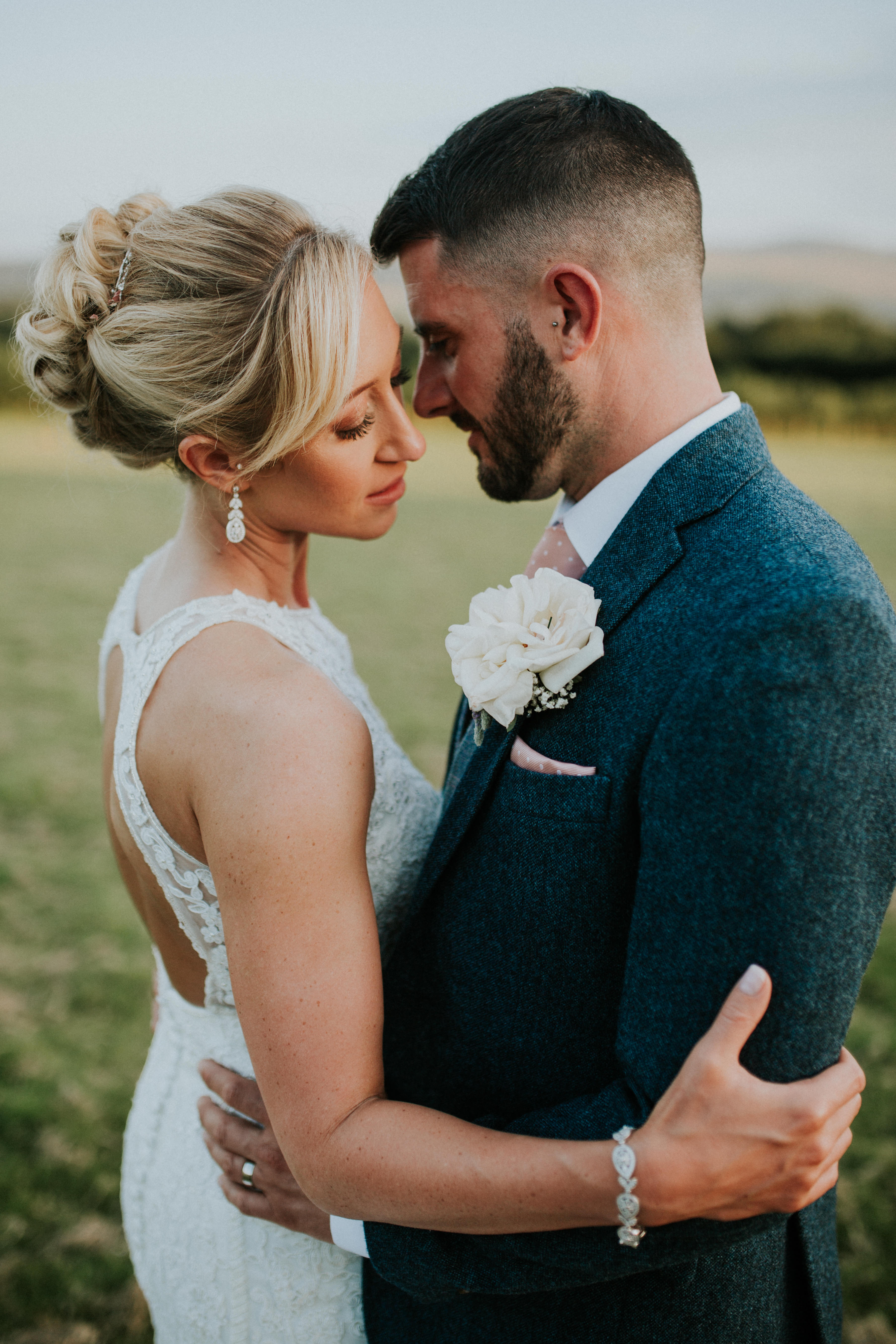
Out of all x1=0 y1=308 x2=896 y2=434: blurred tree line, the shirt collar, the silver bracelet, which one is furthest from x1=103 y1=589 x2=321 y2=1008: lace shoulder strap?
x1=0 y1=308 x2=896 y2=434: blurred tree line

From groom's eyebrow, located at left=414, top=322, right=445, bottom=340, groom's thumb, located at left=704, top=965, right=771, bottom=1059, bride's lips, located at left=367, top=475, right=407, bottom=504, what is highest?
groom's eyebrow, located at left=414, top=322, right=445, bottom=340

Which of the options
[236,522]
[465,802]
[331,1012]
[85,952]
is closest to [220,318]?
[236,522]

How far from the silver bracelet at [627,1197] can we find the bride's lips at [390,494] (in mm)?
1428

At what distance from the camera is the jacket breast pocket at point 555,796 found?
144 cm

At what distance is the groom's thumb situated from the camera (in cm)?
121

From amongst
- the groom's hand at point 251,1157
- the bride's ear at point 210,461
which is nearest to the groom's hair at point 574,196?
the bride's ear at point 210,461

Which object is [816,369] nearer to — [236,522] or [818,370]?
[818,370]

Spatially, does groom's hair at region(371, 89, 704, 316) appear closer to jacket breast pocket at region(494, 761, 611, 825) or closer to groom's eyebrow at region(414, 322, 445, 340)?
groom's eyebrow at region(414, 322, 445, 340)

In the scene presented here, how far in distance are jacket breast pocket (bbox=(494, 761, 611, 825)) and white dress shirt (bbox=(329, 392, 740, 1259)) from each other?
47cm

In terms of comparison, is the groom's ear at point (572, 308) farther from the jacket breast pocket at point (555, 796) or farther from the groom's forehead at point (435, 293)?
the jacket breast pocket at point (555, 796)

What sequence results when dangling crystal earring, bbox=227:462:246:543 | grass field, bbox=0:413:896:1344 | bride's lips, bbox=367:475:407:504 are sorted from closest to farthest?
dangling crystal earring, bbox=227:462:246:543
bride's lips, bbox=367:475:407:504
grass field, bbox=0:413:896:1344

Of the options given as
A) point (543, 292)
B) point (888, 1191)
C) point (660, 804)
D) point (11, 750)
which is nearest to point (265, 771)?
point (660, 804)

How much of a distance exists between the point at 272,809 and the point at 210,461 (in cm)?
88

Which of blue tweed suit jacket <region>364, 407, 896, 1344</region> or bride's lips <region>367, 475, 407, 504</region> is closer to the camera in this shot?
blue tweed suit jacket <region>364, 407, 896, 1344</region>
